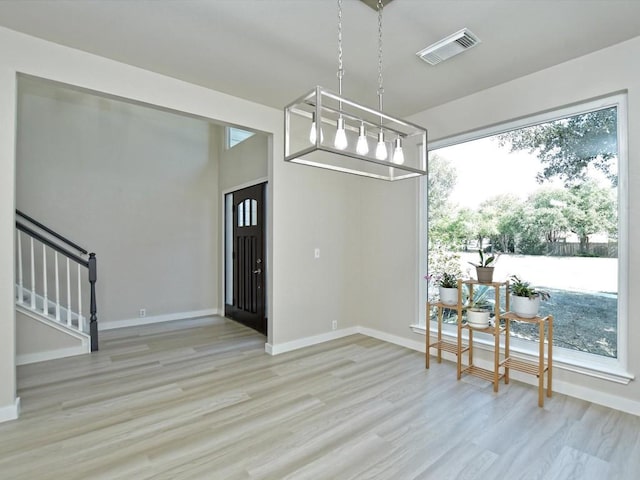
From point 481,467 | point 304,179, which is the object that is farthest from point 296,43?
point 481,467

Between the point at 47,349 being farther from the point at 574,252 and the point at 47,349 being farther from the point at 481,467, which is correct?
the point at 574,252

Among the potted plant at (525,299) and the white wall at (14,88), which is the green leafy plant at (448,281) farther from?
the white wall at (14,88)

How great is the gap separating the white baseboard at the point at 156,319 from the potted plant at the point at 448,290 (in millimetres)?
3935

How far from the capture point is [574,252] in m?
2.81

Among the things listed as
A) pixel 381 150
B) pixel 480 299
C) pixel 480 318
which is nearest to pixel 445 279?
pixel 480 299

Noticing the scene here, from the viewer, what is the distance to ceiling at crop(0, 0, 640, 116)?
2.09 metres

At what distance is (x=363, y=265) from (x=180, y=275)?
10.2 feet

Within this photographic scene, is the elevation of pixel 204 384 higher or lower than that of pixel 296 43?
lower

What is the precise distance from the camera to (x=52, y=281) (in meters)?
4.40

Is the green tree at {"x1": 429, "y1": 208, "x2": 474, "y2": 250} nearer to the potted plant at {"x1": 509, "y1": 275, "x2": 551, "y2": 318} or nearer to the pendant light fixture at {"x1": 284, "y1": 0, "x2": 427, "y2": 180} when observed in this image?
the potted plant at {"x1": 509, "y1": 275, "x2": 551, "y2": 318}

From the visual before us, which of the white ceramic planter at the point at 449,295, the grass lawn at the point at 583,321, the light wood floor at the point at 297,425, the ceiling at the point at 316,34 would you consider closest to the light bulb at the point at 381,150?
the ceiling at the point at 316,34

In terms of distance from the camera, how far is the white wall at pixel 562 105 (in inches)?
96.2

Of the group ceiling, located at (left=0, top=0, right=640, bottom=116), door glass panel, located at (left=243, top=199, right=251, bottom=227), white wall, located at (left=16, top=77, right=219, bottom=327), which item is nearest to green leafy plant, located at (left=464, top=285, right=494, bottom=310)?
ceiling, located at (left=0, top=0, right=640, bottom=116)

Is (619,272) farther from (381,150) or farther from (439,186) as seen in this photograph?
(381,150)
